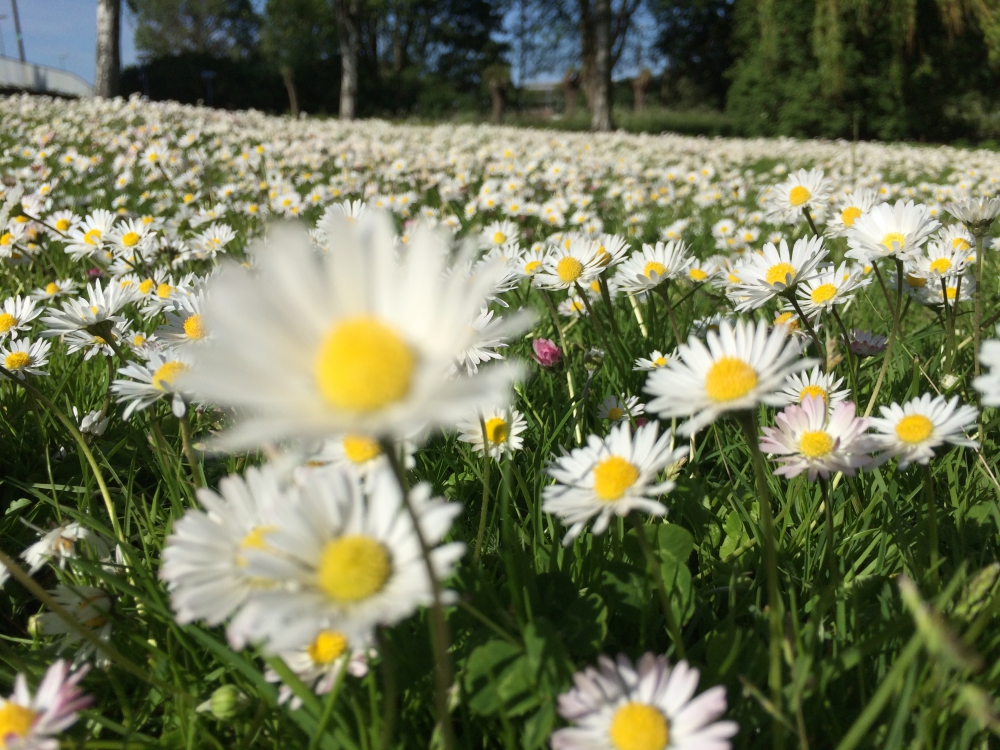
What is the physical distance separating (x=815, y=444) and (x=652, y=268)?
0.75 metres

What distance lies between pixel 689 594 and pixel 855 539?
0.38 meters

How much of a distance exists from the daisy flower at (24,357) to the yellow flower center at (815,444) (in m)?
1.61

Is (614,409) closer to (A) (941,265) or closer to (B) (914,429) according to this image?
(B) (914,429)

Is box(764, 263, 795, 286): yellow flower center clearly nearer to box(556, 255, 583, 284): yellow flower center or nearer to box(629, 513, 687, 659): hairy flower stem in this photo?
box(556, 255, 583, 284): yellow flower center

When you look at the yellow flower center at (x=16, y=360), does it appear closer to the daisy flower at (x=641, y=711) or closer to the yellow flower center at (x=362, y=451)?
the yellow flower center at (x=362, y=451)

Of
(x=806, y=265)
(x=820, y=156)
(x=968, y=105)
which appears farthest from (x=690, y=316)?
(x=968, y=105)

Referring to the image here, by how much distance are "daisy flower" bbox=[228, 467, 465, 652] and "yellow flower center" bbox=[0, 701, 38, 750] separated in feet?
0.98

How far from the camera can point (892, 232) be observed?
1.42 metres

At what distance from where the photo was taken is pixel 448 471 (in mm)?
1549

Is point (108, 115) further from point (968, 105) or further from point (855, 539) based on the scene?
point (968, 105)

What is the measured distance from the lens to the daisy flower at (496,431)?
4.36 ft

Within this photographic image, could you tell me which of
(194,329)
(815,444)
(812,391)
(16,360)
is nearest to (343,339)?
(815,444)

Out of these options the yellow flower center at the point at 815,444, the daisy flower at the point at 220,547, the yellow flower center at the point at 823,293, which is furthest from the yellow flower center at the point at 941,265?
the daisy flower at the point at 220,547

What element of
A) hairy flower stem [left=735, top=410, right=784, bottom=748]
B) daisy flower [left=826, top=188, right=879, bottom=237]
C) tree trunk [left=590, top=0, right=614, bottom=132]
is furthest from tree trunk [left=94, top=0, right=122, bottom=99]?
hairy flower stem [left=735, top=410, right=784, bottom=748]
